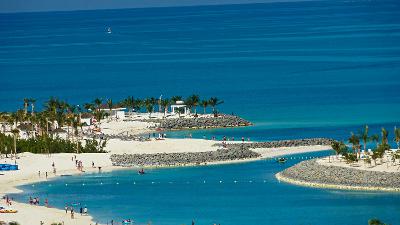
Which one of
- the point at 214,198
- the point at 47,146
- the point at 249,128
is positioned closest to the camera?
the point at 214,198

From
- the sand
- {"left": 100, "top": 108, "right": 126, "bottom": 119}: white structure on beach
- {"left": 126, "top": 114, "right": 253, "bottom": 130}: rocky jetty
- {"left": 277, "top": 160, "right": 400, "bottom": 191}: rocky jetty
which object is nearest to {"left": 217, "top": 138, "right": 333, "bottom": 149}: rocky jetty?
{"left": 277, "top": 160, "right": 400, "bottom": 191}: rocky jetty

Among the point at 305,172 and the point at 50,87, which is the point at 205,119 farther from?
the point at 50,87

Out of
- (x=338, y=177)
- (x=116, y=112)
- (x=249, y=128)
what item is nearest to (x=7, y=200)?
(x=338, y=177)

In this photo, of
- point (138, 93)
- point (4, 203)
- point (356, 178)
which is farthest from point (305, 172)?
point (138, 93)

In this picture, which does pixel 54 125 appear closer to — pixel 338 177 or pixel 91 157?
pixel 91 157

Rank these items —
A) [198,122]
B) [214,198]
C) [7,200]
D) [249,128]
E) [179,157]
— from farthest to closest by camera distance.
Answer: [198,122]
[249,128]
[179,157]
[214,198]
[7,200]

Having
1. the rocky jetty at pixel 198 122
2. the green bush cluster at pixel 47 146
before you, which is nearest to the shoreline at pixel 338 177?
the green bush cluster at pixel 47 146

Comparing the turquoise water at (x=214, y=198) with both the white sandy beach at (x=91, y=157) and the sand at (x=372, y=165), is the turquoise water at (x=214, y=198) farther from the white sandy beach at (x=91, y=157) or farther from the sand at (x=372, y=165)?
the sand at (x=372, y=165)
